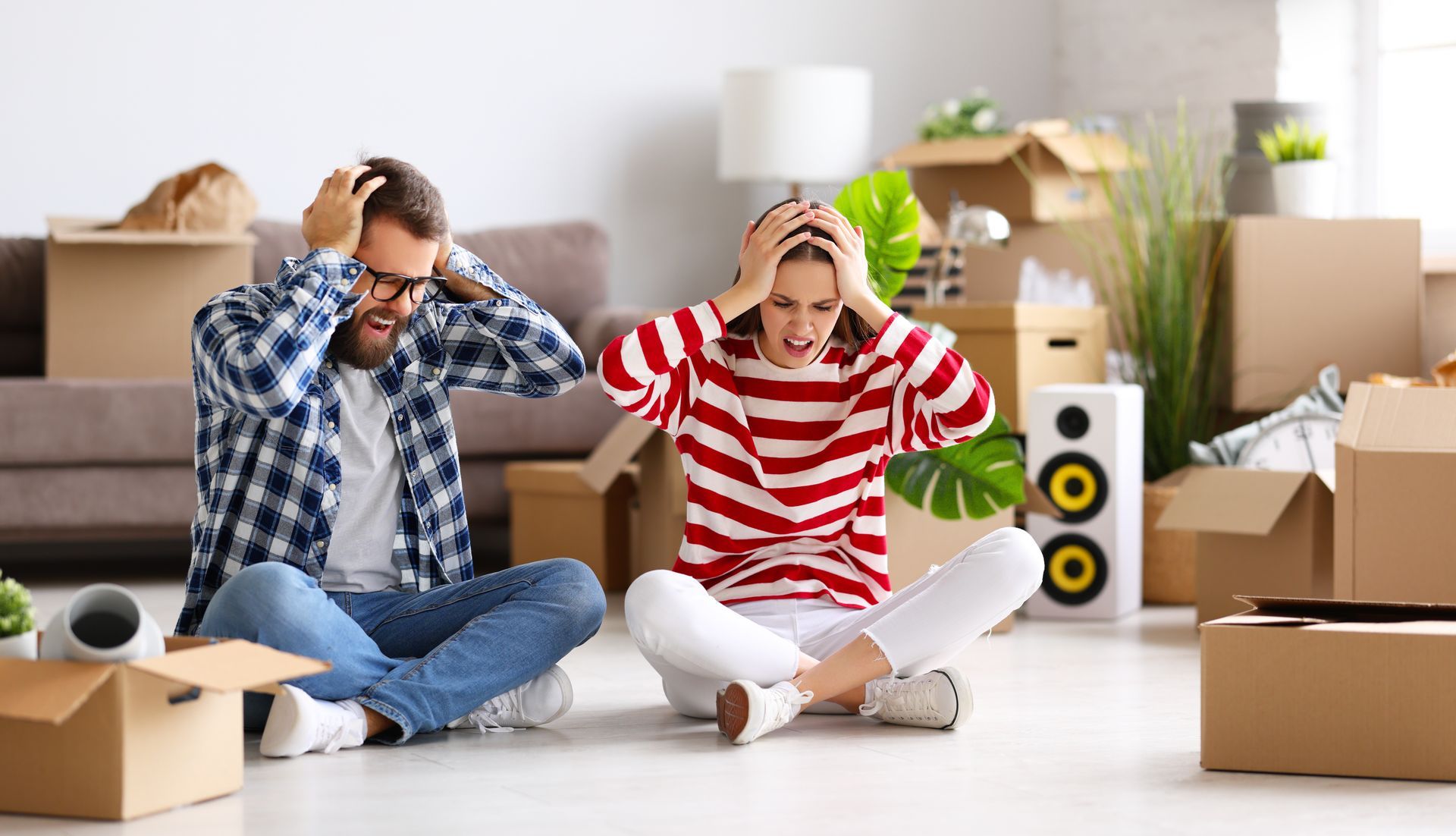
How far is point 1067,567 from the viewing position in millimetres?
3061

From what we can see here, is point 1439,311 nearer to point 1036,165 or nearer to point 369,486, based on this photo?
point 1036,165

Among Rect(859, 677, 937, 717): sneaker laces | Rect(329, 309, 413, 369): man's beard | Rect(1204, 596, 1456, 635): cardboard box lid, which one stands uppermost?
Rect(329, 309, 413, 369): man's beard

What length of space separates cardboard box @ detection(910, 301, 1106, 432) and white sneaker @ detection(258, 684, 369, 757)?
5.80ft

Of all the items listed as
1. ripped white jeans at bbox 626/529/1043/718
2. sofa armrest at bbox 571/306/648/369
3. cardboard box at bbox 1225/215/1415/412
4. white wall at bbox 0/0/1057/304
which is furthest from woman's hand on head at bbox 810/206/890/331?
white wall at bbox 0/0/1057/304

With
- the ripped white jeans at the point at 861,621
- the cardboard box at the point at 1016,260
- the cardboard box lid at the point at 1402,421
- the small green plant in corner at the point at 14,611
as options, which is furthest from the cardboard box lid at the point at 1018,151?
the small green plant in corner at the point at 14,611

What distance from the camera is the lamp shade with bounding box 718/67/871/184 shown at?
4.37m

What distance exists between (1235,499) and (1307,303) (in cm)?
82

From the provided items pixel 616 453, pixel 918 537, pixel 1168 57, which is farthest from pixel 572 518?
pixel 1168 57

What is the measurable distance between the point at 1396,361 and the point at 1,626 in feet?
9.20

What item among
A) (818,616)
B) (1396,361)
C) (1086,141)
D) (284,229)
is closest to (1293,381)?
(1396,361)

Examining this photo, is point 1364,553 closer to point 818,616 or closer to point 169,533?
point 818,616

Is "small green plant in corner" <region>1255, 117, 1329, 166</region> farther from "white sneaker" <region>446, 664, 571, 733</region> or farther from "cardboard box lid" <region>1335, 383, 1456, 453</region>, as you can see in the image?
"white sneaker" <region>446, 664, 571, 733</region>

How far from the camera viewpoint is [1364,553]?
88.3 inches

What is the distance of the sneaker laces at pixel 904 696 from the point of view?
1.93 m
